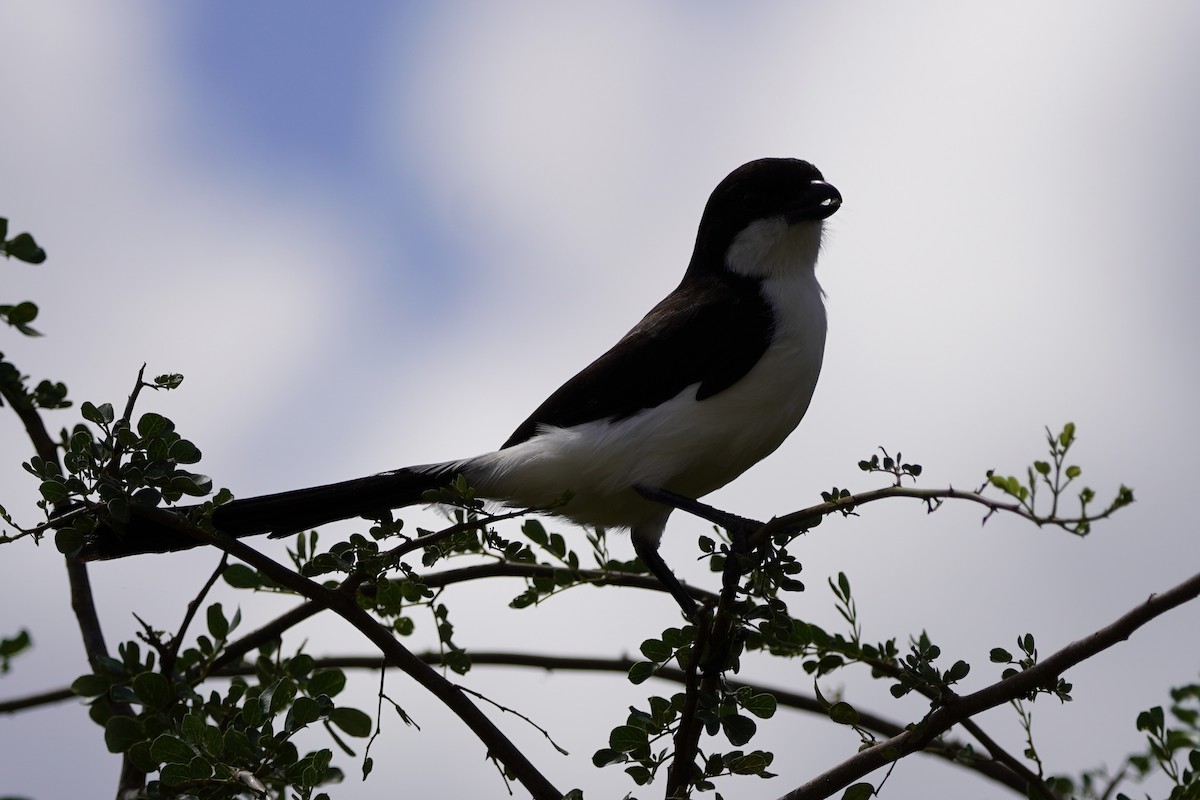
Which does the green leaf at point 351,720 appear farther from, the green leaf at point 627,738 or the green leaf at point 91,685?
the green leaf at point 627,738

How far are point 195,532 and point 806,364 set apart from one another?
7.80 ft

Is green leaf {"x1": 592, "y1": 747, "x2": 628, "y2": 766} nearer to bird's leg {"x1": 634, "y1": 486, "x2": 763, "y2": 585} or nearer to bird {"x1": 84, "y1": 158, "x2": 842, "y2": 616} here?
bird's leg {"x1": 634, "y1": 486, "x2": 763, "y2": 585}

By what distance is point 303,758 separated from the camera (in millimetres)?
2750

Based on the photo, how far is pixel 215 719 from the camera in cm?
342

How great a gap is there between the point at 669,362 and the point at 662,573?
2.56ft

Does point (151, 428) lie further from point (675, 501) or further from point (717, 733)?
point (675, 501)

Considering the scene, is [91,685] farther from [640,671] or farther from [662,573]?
[662,573]

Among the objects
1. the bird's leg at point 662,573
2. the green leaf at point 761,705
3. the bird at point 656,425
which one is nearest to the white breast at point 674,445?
the bird at point 656,425

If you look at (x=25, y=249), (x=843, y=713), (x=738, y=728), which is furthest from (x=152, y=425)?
(x=843, y=713)

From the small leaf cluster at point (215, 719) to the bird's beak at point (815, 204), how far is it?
257 cm

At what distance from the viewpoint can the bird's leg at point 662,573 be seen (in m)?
4.18

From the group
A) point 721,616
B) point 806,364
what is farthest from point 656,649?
point 806,364

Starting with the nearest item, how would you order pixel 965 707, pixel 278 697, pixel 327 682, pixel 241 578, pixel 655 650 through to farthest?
pixel 965 707 < pixel 278 697 < pixel 655 650 < pixel 327 682 < pixel 241 578

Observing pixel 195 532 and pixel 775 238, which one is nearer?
pixel 195 532
